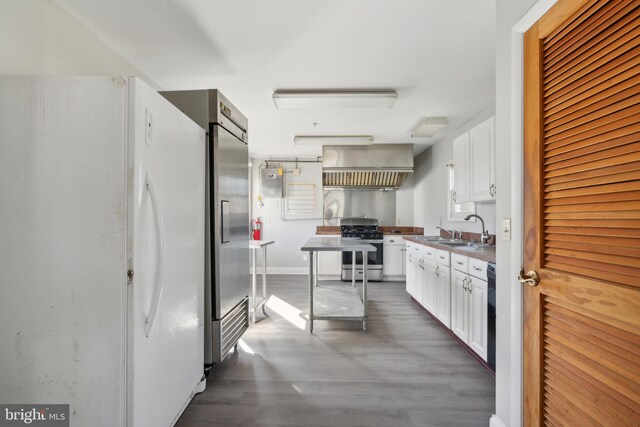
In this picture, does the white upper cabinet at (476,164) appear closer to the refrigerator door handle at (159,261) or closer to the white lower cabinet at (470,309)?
the white lower cabinet at (470,309)

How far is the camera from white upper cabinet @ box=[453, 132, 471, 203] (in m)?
3.10

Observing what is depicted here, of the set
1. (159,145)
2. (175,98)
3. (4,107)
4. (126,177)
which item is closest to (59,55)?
(175,98)

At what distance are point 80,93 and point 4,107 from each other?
0.33m

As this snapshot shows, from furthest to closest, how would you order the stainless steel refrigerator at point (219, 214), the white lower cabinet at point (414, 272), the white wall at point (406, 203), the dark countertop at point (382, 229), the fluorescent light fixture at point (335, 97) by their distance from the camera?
the white wall at point (406, 203), the dark countertop at point (382, 229), the white lower cabinet at point (414, 272), the fluorescent light fixture at point (335, 97), the stainless steel refrigerator at point (219, 214)

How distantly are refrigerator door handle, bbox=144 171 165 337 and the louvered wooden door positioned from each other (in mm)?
1753

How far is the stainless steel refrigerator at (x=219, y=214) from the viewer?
2.00 m

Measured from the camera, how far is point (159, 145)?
1396 millimetres

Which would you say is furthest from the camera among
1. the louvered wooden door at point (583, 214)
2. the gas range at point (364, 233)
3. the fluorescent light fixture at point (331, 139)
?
the gas range at point (364, 233)

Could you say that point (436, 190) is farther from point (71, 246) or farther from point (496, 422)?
point (71, 246)

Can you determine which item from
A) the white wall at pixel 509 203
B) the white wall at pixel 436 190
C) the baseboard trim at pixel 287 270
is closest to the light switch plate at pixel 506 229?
the white wall at pixel 509 203

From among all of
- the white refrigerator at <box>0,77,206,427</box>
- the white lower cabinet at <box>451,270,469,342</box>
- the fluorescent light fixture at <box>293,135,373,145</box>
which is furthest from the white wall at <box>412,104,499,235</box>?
the white refrigerator at <box>0,77,206,427</box>

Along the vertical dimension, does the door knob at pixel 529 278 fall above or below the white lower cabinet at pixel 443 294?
above

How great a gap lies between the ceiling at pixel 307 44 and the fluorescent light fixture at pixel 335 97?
0.07m

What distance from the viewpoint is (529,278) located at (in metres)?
1.27
